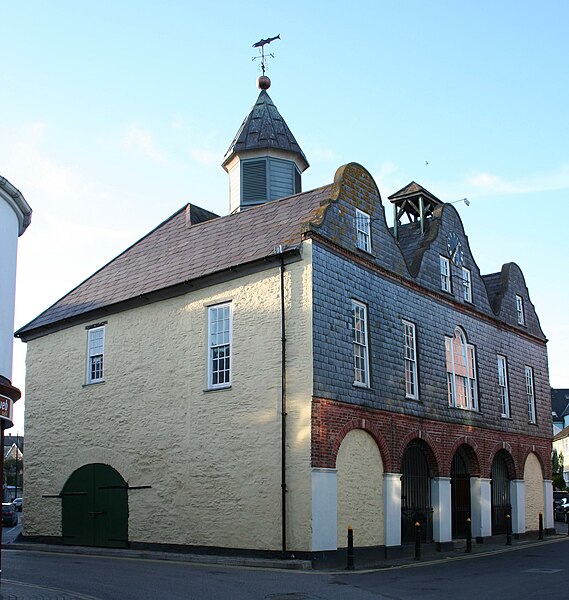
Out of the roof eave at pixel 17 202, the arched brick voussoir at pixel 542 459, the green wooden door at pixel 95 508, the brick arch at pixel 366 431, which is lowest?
the green wooden door at pixel 95 508

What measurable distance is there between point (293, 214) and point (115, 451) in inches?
348

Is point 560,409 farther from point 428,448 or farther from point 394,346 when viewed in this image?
point 394,346

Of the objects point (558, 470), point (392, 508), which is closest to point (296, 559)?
point (392, 508)

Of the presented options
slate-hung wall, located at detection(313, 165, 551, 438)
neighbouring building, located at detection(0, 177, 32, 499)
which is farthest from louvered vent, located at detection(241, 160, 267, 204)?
neighbouring building, located at detection(0, 177, 32, 499)

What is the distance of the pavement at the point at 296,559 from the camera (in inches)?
733

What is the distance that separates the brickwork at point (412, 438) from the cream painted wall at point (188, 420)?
1.72 ft

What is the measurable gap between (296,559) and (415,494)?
625 cm

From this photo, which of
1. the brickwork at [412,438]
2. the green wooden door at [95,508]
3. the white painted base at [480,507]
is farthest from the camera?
the white painted base at [480,507]

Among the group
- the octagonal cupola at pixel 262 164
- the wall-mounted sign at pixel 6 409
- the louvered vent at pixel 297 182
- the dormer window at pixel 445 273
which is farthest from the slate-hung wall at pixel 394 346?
the wall-mounted sign at pixel 6 409

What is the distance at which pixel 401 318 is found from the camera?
23.8 meters

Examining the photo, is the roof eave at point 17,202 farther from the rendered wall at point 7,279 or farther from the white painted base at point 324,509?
the white painted base at point 324,509

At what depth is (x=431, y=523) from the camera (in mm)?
24281

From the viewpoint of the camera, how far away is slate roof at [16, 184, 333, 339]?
2191cm

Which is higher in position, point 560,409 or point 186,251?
point 186,251
